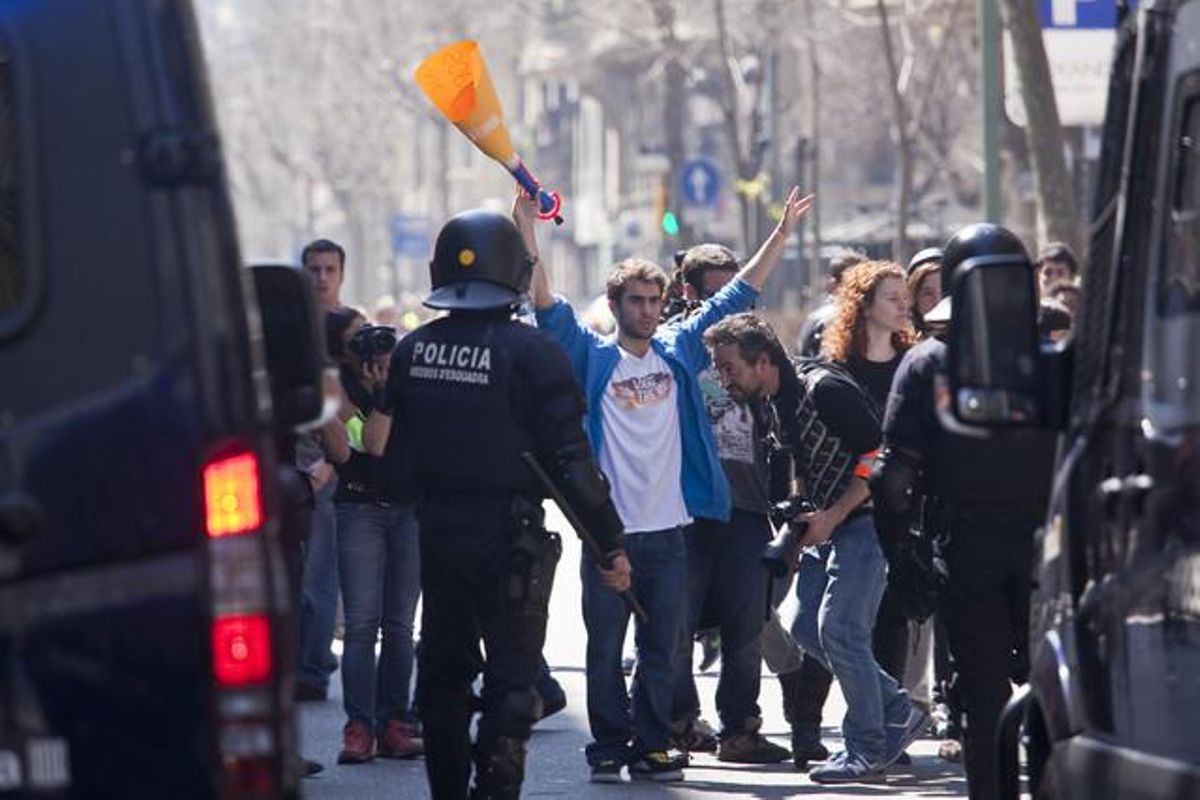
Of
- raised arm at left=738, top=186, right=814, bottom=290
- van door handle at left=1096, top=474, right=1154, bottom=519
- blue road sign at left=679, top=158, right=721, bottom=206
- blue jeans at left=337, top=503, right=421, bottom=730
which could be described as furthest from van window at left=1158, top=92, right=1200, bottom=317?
blue road sign at left=679, top=158, right=721, bottom=206

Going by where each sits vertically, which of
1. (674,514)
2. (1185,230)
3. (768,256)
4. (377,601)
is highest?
(1185,230)

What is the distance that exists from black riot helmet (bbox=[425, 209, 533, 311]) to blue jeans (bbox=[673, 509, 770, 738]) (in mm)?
2535

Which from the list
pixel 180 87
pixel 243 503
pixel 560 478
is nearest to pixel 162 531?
pixel 243 503

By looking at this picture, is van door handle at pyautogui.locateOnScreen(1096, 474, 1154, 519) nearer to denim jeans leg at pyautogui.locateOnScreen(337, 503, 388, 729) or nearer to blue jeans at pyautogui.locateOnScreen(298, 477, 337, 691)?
denim jeans leg at pyautogui.locateOnScreen(337, 503, 388, 729)

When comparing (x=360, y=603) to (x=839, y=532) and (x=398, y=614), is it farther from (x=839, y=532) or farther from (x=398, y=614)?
(x=839, y=532)

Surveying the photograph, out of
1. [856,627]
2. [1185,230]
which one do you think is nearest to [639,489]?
[856,627]

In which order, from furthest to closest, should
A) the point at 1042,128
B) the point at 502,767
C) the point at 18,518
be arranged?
the point at 1042,128 → the point at 502,767 → the point at 18,518

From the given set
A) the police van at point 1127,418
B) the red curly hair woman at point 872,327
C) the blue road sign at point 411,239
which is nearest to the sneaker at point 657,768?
the red curly hair woman at point 872,327

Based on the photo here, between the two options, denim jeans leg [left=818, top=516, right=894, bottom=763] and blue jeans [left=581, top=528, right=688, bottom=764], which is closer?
denim jeans leg [left=818, top=516, right=894, bottom=763]

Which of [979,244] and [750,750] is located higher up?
[979,244]

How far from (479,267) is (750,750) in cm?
312

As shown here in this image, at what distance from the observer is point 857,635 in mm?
11211

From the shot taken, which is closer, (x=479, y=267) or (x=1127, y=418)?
(x=1127, y=418)

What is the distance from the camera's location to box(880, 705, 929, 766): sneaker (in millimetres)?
11352
